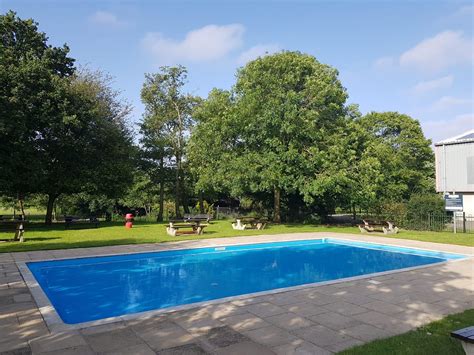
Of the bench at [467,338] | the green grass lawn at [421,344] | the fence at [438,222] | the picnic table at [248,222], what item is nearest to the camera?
the bench at [467,338]

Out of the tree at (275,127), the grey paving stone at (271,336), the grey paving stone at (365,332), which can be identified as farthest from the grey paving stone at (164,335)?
the tree at (275,127)

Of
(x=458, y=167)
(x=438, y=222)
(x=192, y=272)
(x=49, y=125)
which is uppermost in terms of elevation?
(x=49, y=125)

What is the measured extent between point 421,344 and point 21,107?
66.2 feet

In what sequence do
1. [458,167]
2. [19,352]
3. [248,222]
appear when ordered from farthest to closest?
[248,222], [458,167], [19,352]

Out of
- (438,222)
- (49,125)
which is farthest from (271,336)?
(49,125)

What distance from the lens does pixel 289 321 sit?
5574 mm

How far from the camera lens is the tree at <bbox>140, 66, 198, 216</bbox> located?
3122 cm

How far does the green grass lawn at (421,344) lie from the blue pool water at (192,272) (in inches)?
179

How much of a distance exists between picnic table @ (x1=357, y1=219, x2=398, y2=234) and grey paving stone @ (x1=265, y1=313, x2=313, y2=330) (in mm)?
14320

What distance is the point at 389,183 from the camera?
26516mm

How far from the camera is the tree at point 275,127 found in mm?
20359

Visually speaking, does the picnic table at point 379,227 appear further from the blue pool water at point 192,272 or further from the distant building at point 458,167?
the blue pool water at point 192,272

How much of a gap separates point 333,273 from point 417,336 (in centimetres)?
675

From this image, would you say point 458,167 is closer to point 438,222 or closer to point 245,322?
point 438,222
